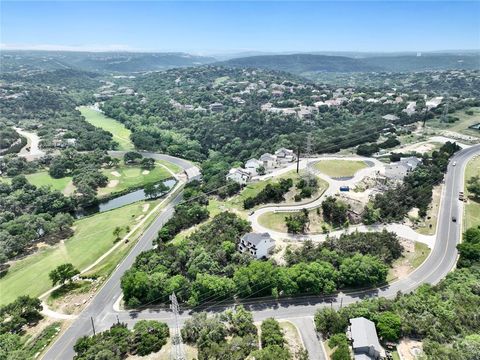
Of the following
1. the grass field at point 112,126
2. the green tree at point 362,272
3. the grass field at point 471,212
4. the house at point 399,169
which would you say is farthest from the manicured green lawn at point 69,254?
the grass field at point 471,212

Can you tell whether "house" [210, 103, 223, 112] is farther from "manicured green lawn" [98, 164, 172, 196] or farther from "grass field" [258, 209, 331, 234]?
"grass field" [258, 209, 331, 234]

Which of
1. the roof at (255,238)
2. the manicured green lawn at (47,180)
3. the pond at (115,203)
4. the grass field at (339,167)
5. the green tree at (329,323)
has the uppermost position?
the grass field at (339,167)

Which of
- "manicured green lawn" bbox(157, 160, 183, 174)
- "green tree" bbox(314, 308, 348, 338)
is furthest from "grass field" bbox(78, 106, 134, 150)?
"green tree" bbox(314, 308, 348, 338)

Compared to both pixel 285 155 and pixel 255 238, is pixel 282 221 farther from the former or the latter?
pixel 285 155

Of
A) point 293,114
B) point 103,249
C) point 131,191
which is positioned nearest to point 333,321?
point 103,249

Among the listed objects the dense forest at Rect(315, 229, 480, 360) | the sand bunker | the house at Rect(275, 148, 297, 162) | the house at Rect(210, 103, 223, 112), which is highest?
the house at Rect(210, 103, 223, 112)

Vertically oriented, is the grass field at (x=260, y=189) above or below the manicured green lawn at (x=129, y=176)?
above

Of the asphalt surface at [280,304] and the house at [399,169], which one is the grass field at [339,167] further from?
the asphalt surface at [280,304]
